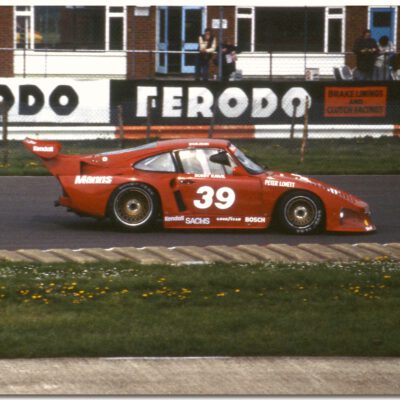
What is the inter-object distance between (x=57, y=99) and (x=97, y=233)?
1041 centimetres

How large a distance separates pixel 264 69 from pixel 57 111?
778 centimetres

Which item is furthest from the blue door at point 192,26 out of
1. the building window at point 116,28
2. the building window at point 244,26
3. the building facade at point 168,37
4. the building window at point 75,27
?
the building window at point 75,27

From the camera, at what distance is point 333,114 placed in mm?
24703

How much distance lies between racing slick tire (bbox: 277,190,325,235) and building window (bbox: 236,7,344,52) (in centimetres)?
1841

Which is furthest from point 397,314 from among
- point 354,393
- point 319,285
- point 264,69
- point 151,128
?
point 264,69

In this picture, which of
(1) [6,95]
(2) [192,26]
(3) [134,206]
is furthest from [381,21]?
(3) [134,206]

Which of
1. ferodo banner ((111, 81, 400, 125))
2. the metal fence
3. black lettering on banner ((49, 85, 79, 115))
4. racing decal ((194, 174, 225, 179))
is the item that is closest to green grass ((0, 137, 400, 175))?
ferodo banner ((111, 81, 400, 125))

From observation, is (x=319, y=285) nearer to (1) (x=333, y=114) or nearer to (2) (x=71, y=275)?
(2) (x=71, y=275)

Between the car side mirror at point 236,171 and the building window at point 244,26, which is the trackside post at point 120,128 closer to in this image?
the car side mirror at point 236,171

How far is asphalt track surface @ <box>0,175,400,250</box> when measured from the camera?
13.6 m

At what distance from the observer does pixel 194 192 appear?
14227mm

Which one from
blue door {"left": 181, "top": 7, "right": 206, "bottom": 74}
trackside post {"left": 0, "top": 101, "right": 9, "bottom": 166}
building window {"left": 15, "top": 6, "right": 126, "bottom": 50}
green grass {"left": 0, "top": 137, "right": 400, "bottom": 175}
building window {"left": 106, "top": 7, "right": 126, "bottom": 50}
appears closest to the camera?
green grass {"left": 0, "top": 137, "right": 400, "bottom": 175}

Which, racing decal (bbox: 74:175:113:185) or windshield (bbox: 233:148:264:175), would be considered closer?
racing decal (bbox: 74:175:113:185)

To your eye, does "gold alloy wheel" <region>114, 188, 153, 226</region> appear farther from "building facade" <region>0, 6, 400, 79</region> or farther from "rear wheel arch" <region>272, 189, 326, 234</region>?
"building facade" <region>0, 6, 400, 79</region>
